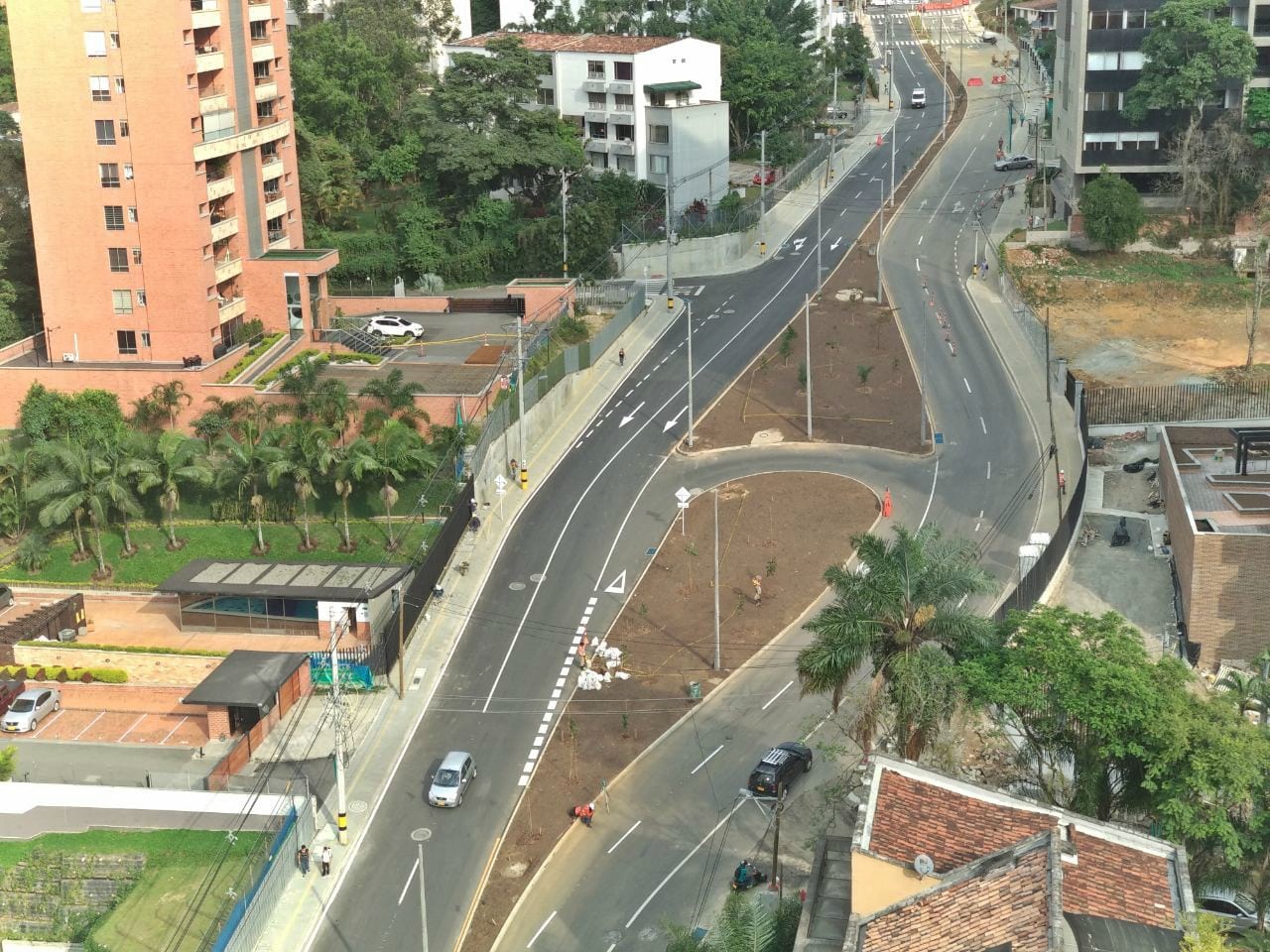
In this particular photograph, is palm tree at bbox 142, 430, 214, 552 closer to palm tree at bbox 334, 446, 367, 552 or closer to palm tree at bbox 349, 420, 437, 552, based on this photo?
palm tree at bbox 334, 446, 367, 552

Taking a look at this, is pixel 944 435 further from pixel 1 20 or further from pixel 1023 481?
pixel 1 20

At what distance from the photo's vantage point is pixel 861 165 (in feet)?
499

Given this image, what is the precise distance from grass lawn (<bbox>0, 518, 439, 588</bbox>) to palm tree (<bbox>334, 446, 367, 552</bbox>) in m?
0.46

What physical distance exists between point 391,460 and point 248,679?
1810 centimetres

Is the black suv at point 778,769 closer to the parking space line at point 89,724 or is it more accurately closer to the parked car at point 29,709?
the parking space line at point 89,724

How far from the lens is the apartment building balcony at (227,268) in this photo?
322 ft

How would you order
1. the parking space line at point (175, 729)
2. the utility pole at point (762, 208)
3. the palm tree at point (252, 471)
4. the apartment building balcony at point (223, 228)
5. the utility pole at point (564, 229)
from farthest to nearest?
the utility pole at point (762, 208), the utility pole at point (564, 229), the apartment building balcony at point (223, 228), the palm tree at point (252, 471), the parking space line at point (175, 729)

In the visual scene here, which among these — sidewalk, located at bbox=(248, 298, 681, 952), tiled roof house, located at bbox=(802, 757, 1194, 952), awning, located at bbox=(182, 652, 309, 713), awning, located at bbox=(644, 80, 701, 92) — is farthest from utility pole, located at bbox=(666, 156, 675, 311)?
tiled roof house, located at bbox=(802, 757, 1194, 952)

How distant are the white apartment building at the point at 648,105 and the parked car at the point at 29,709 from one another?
235 feet

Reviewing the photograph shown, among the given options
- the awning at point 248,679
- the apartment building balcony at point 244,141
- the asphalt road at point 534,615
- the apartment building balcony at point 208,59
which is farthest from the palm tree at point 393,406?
the apartment building balcony at point 208,59

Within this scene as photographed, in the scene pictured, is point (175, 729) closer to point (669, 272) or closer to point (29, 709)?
point (29, 709)

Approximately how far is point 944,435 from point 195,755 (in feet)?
146

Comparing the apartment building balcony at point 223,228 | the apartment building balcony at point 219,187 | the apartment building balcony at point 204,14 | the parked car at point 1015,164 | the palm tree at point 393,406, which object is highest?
the apartment building balcony at point 204,14

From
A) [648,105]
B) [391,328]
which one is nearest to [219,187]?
[391,328]
